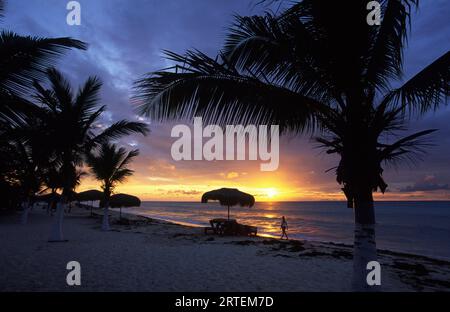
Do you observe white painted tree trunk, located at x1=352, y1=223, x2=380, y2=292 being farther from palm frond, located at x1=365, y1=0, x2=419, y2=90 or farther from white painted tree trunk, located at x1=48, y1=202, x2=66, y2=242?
white painted tree trunk, located at x1=48, y1=202, x2=66, y2=242

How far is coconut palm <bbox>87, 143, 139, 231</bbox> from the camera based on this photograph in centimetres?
1551

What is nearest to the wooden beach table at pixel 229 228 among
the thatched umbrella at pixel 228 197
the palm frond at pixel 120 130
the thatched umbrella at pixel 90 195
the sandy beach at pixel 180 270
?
the thatched umbrella at pixel 228 197

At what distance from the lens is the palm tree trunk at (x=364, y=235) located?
13.8 ft

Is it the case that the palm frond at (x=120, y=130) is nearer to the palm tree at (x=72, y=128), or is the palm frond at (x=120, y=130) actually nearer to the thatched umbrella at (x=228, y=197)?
the palm tree at (x=72, y=128)

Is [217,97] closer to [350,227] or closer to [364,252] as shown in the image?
[364,252]

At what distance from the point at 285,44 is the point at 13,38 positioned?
3.60 metres

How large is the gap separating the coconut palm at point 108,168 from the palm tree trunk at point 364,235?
46.3ft

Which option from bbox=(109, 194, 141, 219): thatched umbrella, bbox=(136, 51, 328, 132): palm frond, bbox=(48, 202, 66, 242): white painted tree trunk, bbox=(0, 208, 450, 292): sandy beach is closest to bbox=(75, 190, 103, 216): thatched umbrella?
bbox=(109, 194, 141, 219): thatched umbrella

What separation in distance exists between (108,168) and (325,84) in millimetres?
14156

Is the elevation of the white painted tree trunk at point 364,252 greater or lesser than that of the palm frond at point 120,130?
lesser

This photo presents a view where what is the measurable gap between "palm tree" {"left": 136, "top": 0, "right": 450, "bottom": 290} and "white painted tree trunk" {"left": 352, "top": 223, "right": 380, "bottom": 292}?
0.05 feet

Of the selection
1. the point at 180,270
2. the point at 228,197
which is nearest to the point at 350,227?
the point at 228,197
